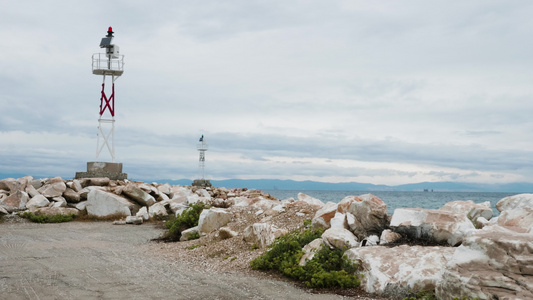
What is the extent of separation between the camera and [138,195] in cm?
2388

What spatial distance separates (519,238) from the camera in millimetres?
6797

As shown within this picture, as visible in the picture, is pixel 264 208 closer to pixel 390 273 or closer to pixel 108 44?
pixel 390 273

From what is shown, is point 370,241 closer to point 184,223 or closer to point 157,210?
point 184,223

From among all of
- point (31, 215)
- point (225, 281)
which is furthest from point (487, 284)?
point (31, 215)

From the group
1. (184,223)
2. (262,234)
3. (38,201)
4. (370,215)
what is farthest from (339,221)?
(38,201)

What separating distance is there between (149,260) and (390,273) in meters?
6.13

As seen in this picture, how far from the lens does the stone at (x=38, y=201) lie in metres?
22.4

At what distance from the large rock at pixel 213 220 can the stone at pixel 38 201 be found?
1190 cm

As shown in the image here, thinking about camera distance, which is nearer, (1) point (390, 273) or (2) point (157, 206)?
(1) point (390, 273)

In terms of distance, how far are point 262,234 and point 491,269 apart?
6059mm

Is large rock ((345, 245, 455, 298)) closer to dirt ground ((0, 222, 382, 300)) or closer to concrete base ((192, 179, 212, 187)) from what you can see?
dirt ground ((0, 222, 382, 300))

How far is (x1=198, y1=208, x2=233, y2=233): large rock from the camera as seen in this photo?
14.5m

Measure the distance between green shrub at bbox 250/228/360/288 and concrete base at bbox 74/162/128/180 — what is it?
66.2 feet

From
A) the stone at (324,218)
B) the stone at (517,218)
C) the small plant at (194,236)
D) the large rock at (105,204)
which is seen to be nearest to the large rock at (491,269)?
the stone at (517,218)
